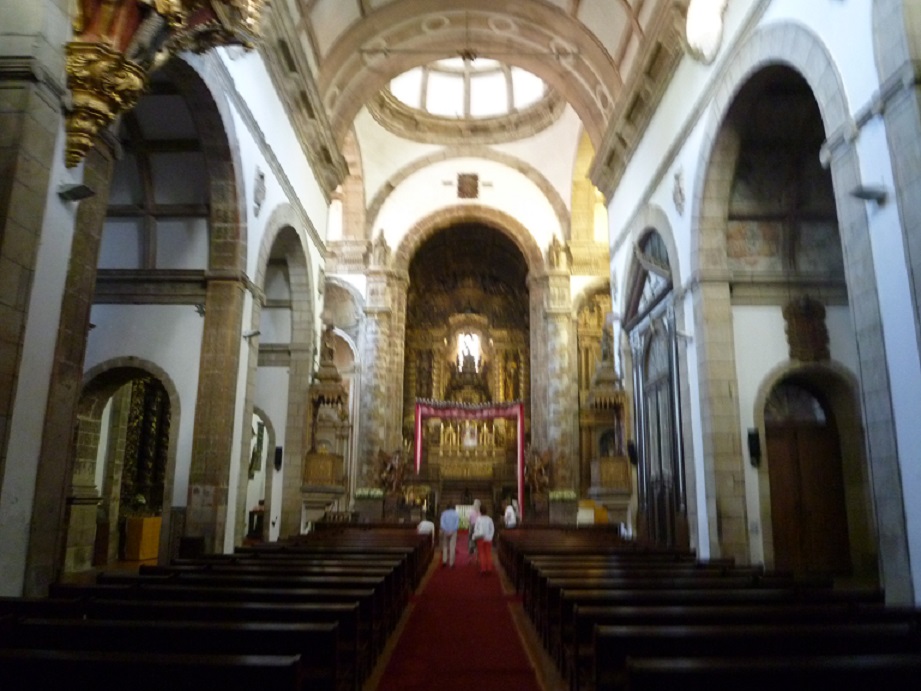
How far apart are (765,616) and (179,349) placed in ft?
27.2

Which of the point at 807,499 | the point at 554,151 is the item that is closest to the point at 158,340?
the point at 807,499

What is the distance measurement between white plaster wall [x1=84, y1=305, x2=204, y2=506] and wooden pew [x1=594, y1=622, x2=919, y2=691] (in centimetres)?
746

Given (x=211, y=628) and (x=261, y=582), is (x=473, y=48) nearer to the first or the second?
(x=261, y=582)

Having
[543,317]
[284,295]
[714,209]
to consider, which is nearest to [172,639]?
[714,209]

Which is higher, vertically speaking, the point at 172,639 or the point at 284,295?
the point at 284,295

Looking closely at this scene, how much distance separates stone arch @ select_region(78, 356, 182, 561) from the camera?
8.90 m

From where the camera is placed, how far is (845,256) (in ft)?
18.4

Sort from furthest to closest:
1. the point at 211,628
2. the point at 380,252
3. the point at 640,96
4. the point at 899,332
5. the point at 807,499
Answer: the point at 380,252 < the point at 640,96 < the point at 807,499 < the point at 899,332 < the point at 211,628

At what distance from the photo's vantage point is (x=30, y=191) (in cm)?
434

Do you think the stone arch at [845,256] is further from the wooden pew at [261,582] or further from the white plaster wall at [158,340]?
the white plaster wall at [158,340]

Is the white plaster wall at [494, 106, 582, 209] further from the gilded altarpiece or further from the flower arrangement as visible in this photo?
the flower arrangement

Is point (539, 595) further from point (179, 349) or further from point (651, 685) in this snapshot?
point (179, 349)

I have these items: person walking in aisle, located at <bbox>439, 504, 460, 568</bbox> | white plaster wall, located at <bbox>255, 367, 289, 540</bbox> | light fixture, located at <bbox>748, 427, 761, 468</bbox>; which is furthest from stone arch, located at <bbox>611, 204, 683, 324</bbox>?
white plaster wall, located at <bbox>255, 367, 289, 540</bbox>

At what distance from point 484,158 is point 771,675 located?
20.9 metres
